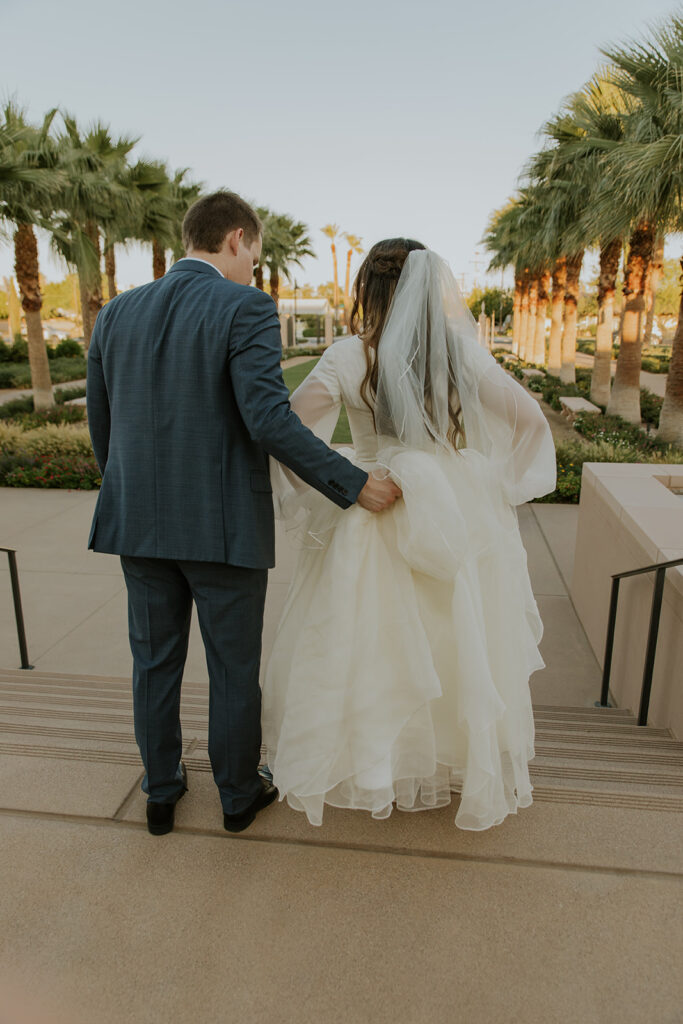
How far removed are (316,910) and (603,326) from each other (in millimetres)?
16091

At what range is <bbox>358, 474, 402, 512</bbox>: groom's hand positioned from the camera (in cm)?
199

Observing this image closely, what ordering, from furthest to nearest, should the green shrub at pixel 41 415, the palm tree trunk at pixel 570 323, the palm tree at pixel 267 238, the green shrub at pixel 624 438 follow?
the palm tree at pixel 267 238 < the palm tree trunk at pixel 570 323 < the green shrub at pixel 41 415 < the green shrub at pixel 624 438

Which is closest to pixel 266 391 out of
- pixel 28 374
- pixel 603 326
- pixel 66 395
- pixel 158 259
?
pixel 603 326

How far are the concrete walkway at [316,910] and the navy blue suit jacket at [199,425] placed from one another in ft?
2.69

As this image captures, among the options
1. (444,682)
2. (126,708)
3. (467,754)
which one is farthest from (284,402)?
(126,708)

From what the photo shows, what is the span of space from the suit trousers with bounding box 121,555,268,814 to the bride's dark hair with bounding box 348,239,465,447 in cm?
67

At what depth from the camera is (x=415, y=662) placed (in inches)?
77.2

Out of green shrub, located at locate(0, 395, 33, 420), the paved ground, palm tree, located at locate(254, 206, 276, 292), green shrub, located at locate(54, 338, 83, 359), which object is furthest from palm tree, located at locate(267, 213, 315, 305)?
the paved ground

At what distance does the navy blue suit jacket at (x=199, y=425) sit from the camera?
183cm

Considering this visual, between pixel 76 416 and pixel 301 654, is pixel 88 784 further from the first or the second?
pixel 76 416

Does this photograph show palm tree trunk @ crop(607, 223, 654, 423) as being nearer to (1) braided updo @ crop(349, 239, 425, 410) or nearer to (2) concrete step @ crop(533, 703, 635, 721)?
(2) concrete step @ crop(533, 703, 635, 721)

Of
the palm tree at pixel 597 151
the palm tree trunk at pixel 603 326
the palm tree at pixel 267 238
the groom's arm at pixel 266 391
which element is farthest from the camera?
the palm tree at pixel 267 238

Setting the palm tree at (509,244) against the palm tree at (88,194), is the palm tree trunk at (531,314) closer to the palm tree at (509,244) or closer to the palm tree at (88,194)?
the palm tree at (509,244)

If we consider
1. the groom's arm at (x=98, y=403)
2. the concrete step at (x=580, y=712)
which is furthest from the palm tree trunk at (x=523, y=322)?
the groom's arm at (x=98, y=403)
